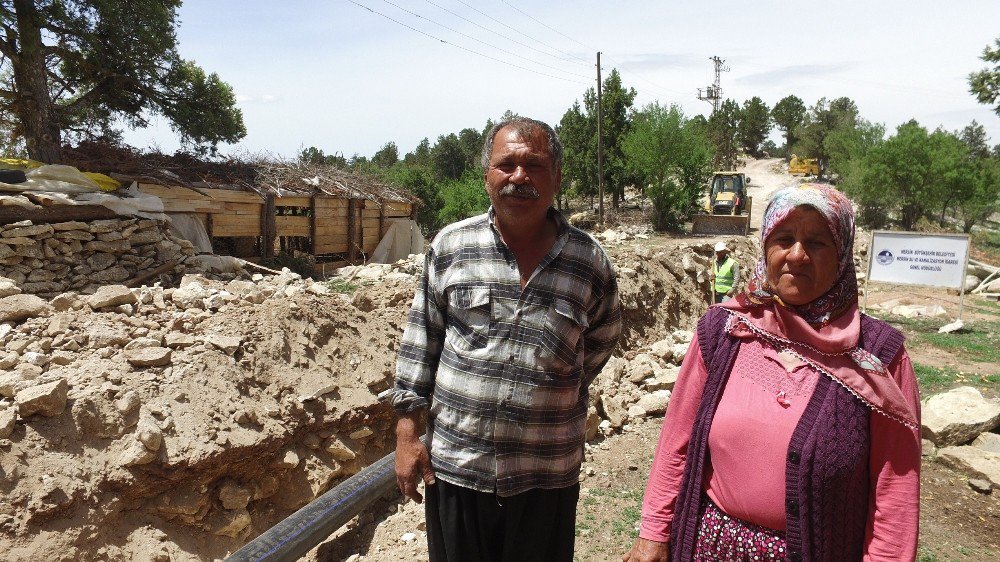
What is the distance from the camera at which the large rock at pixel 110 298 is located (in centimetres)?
552

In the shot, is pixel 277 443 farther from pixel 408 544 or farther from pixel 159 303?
pixel 159 303

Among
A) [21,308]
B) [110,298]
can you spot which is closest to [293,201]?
[110,298]

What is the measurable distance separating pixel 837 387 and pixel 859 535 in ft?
1.23

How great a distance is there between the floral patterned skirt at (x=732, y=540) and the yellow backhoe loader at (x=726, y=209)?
2132cm

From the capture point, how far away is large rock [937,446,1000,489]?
4377mm

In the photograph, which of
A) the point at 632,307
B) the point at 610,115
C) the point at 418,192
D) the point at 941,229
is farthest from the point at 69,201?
the point at 941,229

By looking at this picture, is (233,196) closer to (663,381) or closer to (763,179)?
(663,381)

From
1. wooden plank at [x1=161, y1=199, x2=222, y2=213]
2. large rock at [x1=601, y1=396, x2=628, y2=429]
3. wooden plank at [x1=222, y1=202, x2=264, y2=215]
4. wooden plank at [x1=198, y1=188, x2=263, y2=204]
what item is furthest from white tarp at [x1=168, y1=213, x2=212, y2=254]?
large rock at [x1=601, y1=396, x2=628, y2=429]

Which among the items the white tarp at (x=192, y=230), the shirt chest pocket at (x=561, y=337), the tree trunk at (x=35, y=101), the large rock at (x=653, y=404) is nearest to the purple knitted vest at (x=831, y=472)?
the shirt chest pocket at (x=561, y=337)

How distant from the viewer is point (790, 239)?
154 cm

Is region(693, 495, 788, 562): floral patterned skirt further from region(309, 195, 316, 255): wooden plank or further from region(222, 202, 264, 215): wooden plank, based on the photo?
region(309, 195, 316, 255): wooden plank

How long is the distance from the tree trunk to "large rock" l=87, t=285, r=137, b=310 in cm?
666

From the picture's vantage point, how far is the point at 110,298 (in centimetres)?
556

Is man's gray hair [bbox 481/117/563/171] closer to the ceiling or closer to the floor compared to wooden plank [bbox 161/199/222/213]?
closer to the ceiling
